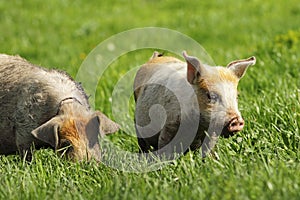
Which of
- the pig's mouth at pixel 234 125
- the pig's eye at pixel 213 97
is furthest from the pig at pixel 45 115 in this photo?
the pig's mouth at pixel 234 125

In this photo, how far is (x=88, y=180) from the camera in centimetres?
516

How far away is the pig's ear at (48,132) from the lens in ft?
17.6

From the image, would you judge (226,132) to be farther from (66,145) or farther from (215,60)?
(215,60)

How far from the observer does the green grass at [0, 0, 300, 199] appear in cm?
454

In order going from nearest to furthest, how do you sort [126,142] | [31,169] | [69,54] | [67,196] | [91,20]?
[67,196]
[31,169]
[126,142]
[69,54]
[91,20]

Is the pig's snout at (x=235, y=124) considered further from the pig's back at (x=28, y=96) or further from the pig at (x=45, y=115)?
the pig's back at (x=28, y=96)

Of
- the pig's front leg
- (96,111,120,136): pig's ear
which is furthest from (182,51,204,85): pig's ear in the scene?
(96,111,120,136): pig's ear

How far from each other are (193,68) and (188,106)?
0.32 m

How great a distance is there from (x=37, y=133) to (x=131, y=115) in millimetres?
2212

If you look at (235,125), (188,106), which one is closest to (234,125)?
(235,125)

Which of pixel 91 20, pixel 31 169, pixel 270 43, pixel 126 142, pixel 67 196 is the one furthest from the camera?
pixel 91 20

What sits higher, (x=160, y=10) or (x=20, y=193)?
(x=160, y=10)

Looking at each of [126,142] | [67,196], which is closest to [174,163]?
[67,196]

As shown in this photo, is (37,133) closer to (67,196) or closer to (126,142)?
(67,196)
